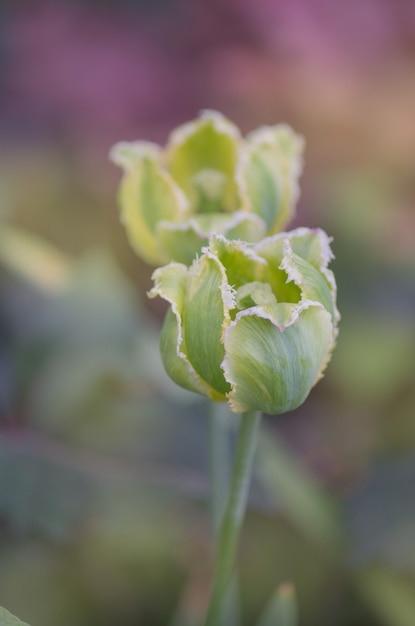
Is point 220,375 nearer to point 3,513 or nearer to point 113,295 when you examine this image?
point 3,513

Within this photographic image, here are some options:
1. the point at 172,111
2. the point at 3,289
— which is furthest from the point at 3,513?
the point at 172,111

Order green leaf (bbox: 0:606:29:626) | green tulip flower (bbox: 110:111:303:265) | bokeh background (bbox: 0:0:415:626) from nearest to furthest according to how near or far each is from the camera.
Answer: green leaf (bbox: 0:606:29:626) < green tulip flower (bbox: 110:111:303:265) < bokeh background (bbox: 0:0:415:626)

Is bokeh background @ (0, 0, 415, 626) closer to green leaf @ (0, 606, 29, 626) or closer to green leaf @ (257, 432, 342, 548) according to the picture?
green leaf @ (257, 432, 342, 548)

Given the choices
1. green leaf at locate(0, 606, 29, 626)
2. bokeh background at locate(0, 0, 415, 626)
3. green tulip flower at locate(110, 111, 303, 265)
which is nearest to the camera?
green leaf at locate(0, 606, 29, 626)

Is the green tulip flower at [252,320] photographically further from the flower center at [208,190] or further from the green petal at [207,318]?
the flower center at [208,190]

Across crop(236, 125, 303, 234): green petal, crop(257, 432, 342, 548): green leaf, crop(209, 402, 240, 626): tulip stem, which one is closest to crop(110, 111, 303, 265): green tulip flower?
crop(236, 125, 303, 234): green petal

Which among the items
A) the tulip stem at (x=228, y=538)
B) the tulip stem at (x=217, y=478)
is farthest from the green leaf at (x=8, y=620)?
the tulip stem at (x=217, y=478)

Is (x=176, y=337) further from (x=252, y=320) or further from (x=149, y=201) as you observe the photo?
(x=149, y=201)
